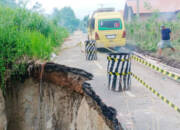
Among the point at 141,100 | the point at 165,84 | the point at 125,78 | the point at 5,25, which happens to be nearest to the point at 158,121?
the point at 141,100

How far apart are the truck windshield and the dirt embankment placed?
6674 mm

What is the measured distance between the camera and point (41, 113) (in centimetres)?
791

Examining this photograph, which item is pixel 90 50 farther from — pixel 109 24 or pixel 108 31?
pixel 109 24

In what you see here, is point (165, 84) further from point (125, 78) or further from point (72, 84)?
point (72, 84)

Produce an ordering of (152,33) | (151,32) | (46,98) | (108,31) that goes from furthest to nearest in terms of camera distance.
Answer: (151,32) < (152,33) < (108,31) < (46,98)

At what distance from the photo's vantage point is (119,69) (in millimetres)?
5531

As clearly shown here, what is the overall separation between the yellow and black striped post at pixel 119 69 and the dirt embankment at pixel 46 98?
60.7 inches

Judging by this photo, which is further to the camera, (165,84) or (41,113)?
(41,113)

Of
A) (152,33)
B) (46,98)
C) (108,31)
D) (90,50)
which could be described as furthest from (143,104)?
(152,33)

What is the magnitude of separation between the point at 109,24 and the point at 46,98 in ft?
24.3

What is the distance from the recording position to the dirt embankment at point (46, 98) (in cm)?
726

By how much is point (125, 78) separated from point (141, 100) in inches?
30.9

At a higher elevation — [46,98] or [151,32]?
[151,32]

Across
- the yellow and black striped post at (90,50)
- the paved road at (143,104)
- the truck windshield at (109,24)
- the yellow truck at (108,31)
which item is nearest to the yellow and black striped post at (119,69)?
the paved road at (143,104)
